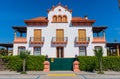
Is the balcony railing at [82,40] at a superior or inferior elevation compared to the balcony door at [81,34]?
inferior

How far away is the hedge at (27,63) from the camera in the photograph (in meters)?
26.6

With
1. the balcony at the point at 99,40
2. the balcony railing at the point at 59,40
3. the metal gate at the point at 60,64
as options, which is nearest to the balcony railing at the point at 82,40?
the balcony at the point at 99,40

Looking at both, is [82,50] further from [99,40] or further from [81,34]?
[99,40]

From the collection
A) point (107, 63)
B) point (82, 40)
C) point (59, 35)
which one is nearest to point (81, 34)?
point (82, 40)

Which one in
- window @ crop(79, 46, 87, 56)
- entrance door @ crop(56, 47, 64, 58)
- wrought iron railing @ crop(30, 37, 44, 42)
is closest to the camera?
wrought iron railing @ crop(30, 37, 44, 42)

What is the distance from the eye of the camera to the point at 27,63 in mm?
26703

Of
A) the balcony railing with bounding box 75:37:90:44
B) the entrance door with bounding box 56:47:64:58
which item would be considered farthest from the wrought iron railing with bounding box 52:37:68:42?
the balcony railing with bounding box 75:37:90:44

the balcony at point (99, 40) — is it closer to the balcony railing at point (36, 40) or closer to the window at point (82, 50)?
the window at point (82, 50)

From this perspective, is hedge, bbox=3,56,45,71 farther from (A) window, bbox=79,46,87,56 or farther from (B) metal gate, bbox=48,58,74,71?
(A) window, bbox=79,46,87,56

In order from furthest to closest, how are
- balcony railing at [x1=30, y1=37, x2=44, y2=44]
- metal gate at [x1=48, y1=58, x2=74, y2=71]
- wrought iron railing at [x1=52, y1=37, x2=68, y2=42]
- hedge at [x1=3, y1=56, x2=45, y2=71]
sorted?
wrought iron railing at [x1=52, y1=37, x2=68, y2=42], balcony railing at [x1=30, y1=37, x2=44, y2=44], metal gate at [x1=48, y1=58, x2=74, y2=71], hedge at [x1=3, y1=56, x2=45, y2=71]

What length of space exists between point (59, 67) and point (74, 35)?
33.3ft

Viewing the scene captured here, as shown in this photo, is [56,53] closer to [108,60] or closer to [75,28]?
[75,28]

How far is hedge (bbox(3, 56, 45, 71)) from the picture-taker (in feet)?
87.4

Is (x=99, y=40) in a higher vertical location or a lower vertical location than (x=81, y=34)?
lower
